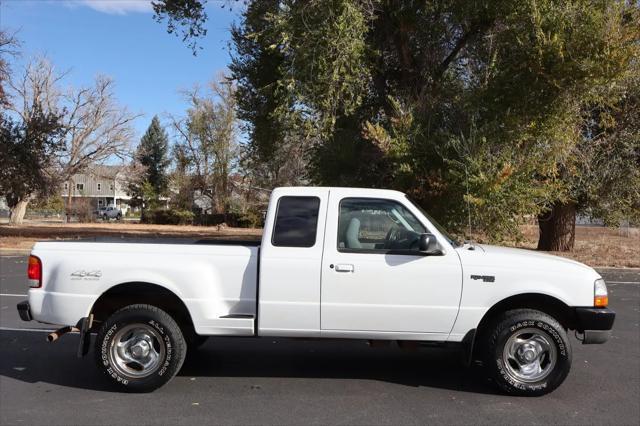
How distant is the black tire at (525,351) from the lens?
520 centimetres

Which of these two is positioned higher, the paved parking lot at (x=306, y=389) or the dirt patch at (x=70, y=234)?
the dirt patch at (x=70, y=234)

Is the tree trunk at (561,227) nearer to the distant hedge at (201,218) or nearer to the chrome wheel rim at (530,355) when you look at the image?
the chrome wheel rim at (530,355)

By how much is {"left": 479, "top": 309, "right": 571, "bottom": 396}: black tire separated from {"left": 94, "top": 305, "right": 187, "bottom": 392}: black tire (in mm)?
2882

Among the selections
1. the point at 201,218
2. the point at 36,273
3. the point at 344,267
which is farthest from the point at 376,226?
the point at 201,218

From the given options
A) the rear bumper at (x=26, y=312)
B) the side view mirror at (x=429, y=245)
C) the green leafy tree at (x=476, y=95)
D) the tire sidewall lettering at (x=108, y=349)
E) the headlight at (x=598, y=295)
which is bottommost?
the tire sidewall lettering at (x=108, y=349)

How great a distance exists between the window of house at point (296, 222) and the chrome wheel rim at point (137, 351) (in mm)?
1465

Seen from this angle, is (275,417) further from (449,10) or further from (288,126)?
(449,10)

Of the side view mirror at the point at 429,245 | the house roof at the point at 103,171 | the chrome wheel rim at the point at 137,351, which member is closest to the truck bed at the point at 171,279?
the chrome wheel rim at the point at 137,351

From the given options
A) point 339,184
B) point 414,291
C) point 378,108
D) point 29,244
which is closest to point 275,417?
point 414,291

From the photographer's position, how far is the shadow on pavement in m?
5.76

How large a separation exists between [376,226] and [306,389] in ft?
5.56

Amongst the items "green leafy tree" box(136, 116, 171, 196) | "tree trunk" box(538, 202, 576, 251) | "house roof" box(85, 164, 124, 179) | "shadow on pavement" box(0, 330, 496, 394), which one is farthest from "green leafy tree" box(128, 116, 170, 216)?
"shadow on pavement" box(0, 330, 496, 394)

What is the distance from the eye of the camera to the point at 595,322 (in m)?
5.15

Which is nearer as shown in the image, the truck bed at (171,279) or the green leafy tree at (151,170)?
the truck bed at (171,279)
